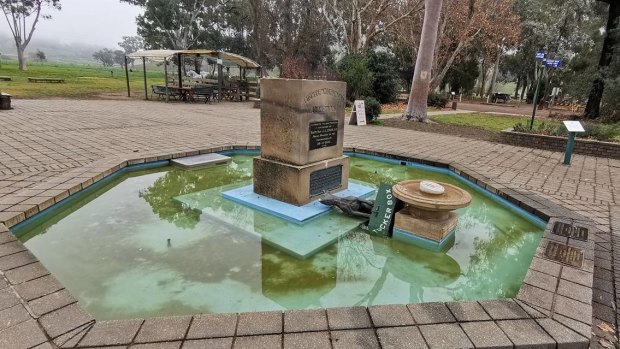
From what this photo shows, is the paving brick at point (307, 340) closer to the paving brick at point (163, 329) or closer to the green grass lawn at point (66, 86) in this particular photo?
the paving brick at point (163, 329)

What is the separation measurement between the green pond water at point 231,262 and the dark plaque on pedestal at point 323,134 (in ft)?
3.08

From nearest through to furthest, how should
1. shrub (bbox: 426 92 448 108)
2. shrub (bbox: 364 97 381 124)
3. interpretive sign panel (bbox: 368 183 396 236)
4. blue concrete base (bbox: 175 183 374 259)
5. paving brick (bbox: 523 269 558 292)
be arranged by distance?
paving brick (bbox: 523 269 558 292) < blue concrete base (bbox: 175 183 374 259) < interpretive sign panel (bbox: 368 183 396 236) < shrub (bbox: 364 97 381 124) < shrub (bbox: 426 92 448 108)

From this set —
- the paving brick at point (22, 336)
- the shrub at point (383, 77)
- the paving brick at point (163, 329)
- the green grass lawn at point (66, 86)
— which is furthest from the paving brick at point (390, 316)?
the green grass lawn at point (66, 86)

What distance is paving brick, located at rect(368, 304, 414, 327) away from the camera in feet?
6.84

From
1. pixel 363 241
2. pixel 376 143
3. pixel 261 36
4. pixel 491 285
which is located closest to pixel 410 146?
pixel 376 143

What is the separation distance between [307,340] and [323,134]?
118 inches

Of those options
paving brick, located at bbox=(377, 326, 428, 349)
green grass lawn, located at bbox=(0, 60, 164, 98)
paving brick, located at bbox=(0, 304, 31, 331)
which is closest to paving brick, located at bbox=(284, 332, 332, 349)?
paving brick, located at bbox=(377, 326, 428, 349)

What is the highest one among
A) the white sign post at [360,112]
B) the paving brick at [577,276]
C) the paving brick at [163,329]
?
the white sign post at [360,112]

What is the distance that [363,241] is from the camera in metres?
3.70

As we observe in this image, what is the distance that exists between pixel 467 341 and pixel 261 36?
1194 inches

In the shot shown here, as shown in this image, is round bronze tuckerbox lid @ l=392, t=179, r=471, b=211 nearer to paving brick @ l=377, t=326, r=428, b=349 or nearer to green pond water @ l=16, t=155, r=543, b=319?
green pond water @ l=16, t=155, r=543, b=319

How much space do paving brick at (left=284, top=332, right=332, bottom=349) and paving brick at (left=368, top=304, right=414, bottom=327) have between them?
1.11 ft

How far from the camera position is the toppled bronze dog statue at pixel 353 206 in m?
4.18

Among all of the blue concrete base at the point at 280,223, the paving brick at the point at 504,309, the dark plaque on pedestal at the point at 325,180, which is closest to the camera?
the paving brick at the point at 504,309
